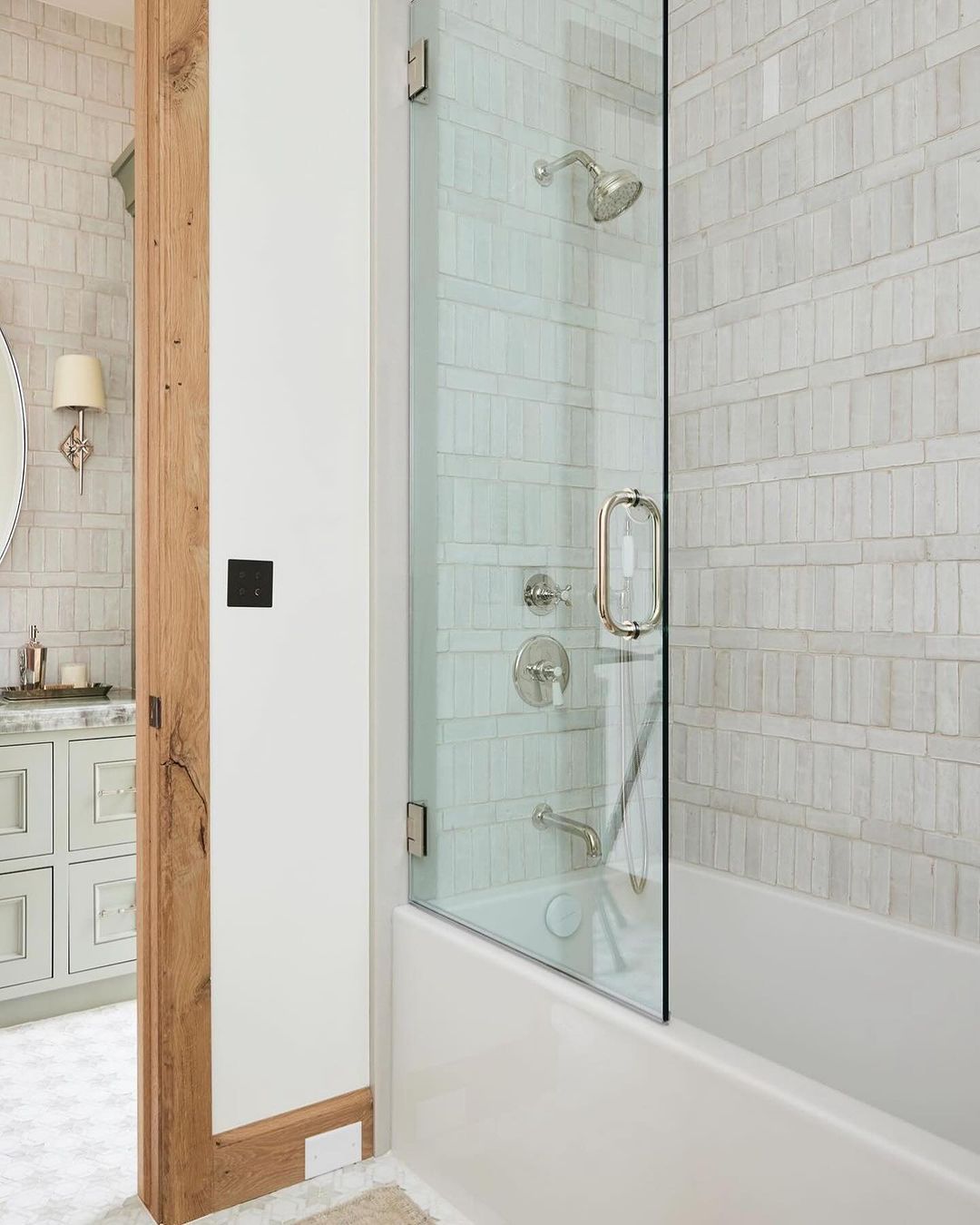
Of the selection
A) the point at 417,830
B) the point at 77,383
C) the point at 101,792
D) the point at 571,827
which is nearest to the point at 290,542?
the point at 417,830

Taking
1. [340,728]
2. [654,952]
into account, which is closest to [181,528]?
[340,728]

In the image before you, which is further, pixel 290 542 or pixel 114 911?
pixel 114 911

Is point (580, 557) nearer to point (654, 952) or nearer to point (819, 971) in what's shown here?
point (654, 952)

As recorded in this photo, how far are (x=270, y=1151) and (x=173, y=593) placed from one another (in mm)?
1062

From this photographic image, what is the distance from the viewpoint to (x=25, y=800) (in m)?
2.55

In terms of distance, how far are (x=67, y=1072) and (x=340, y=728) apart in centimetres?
117

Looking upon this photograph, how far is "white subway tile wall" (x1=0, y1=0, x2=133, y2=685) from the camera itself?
2.91m

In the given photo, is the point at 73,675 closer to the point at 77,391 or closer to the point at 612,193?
the point at 77,391

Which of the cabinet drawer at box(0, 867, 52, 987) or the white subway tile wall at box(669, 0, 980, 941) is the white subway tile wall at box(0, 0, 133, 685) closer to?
the cabinet drawer at box(0, 867, 52, 987)

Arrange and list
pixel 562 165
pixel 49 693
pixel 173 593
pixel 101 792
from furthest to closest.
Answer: pixel 49 693, pixel 101 792, pixel 173 593, pixel 562 165

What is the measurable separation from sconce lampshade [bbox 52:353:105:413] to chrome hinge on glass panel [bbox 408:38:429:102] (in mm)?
1422

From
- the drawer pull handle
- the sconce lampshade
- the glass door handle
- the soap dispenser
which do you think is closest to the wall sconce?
the sconce lampshade

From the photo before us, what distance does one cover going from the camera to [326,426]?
192cm

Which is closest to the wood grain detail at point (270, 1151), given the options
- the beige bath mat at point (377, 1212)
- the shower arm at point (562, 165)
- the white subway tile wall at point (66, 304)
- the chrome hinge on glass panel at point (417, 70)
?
the beige bath mat at point (377, 1212)
